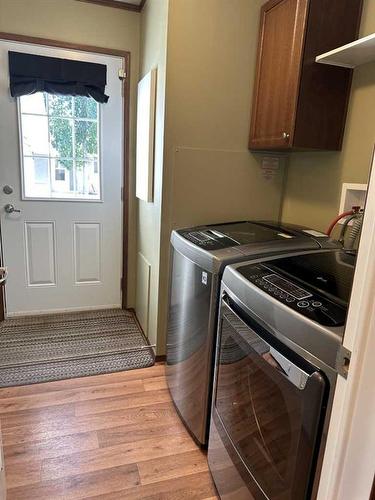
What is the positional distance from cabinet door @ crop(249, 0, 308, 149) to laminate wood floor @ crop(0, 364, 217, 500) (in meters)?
1.58

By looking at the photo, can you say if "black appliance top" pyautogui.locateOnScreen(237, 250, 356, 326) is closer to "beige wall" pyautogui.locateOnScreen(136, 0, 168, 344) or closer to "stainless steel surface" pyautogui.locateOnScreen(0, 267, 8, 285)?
"stainless steel surface" pyautogui.locateOnScreen(0, 267, 8, 285)

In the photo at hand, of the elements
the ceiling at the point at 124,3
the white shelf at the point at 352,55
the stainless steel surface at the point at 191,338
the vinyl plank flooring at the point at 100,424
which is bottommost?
the vinyl plank flooring at the point at 100,424

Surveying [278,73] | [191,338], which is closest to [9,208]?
[191,338]

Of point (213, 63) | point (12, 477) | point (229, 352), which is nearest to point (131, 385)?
point (12, 477)

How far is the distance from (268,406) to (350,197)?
44.2 inches

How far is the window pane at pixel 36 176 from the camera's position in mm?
2688

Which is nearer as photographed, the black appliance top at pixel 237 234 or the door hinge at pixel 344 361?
the door hinge at pixel 344 361

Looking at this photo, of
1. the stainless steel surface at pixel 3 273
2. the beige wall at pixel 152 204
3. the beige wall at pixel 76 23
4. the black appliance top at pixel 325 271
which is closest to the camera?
the black appliance top at pixel 325 271

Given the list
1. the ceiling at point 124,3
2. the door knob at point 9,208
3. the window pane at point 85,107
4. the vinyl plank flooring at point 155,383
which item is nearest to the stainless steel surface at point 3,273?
the vinyl plank flooring at point 155,383

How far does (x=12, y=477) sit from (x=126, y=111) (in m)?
2.42

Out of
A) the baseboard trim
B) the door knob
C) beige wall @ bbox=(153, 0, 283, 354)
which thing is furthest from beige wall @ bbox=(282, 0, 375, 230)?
the door knob

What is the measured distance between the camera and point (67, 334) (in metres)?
2.68

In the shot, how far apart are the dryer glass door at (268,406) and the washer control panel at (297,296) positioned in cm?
12

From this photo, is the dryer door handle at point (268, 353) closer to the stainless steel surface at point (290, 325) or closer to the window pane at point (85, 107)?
the stainless steel surface at point (290, 325)
